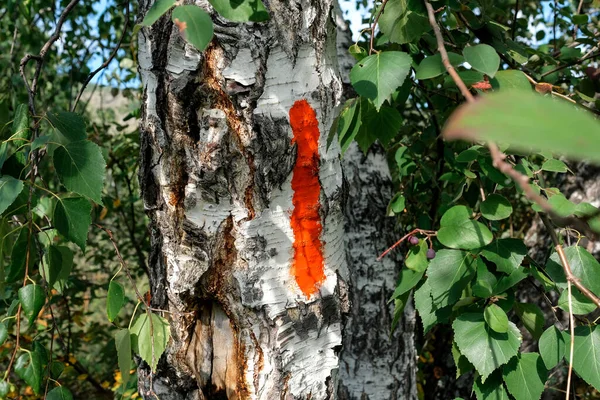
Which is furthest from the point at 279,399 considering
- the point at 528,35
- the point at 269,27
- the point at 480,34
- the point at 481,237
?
the point at 528,35

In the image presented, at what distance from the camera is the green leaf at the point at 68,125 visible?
96cm

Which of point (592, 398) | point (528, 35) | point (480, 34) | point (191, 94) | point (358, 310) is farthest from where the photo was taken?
point (592, 398)

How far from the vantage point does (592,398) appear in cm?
298

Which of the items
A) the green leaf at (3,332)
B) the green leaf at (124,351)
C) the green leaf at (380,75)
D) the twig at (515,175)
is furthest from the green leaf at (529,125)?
the green leaf at (3,332)

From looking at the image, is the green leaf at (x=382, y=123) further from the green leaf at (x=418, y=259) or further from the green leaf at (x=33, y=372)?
the green leaf at (x=33, y=372)

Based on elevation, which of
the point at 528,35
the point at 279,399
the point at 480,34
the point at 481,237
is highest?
the point at 528,35

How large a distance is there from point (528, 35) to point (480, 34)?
5.44 ft

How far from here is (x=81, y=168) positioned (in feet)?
2.97

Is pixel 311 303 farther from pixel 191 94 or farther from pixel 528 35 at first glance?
pixel 528 35

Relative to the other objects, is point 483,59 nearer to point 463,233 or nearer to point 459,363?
point 463,233

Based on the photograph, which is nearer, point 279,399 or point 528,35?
point 279,399

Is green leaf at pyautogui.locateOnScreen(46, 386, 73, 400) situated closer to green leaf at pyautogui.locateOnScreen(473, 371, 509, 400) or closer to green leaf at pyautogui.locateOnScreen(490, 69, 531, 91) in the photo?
green leaf at pyautogui.locateOnScreen(473, 371, 509, 400)

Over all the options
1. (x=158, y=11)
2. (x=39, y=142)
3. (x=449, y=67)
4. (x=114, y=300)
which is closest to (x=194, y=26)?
(x=158, y=11)

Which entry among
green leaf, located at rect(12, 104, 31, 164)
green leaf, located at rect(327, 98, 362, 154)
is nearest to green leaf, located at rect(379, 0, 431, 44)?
green leaf, located at rect(327, 98, 362, 154)
